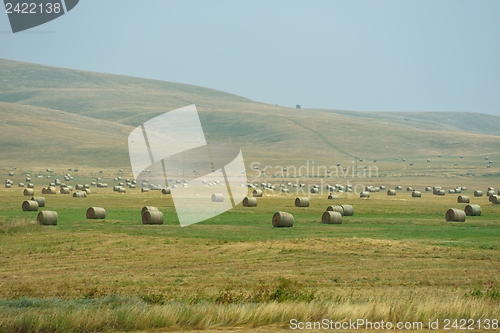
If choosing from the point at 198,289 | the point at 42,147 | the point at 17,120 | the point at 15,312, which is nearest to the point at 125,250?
the point at 198,289

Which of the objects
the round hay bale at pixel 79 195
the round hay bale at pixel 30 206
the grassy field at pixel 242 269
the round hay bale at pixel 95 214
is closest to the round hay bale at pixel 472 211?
the grassy field at pixel 242 269

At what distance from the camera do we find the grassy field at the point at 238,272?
15.8 meters

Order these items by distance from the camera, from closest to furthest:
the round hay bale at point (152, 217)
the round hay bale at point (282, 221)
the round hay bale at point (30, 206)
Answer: the round hay bale at point (282, 221) → the round hay bale at point (152, 217) → the round hay bale at point (30, 206)

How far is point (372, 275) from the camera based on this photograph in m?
23.5

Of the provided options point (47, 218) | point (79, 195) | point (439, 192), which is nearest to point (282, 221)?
point (47, 218)

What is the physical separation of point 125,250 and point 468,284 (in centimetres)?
1324

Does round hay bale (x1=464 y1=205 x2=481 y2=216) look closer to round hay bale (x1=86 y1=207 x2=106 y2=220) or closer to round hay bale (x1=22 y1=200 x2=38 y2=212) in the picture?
round hay bale (x1=86 y1=207 x2=106 y2=220)

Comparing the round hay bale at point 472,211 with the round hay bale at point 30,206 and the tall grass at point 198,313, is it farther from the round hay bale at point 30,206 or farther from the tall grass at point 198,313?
the tall grass at point 198,313

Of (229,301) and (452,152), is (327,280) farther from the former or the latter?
(452,152)

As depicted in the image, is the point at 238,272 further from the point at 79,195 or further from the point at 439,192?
the point at 439,192

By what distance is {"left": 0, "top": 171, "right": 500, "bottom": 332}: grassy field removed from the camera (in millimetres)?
15781

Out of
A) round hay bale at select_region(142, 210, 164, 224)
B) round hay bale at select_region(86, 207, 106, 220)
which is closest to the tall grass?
round hay bale at select_region(142, 210, 164, 224)

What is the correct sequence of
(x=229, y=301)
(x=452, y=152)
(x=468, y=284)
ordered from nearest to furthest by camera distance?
(x=229, y=301), (x=468, y=284), (x=452, y=152)

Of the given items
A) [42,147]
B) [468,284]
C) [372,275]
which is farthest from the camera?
[42,147]
